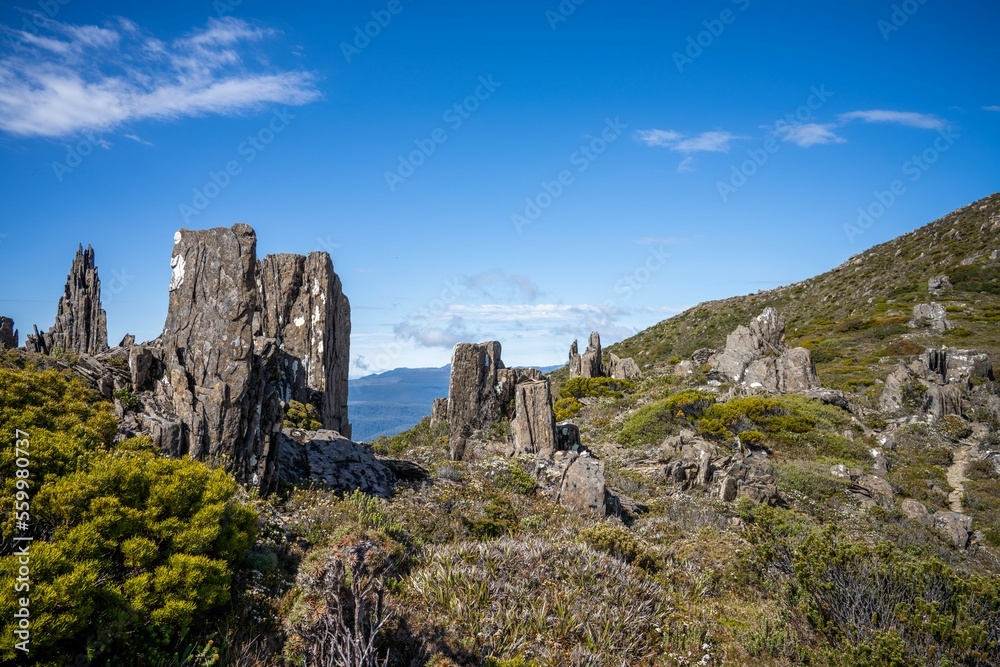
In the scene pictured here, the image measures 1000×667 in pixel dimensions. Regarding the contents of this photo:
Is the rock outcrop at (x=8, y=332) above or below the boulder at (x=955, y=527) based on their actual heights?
above

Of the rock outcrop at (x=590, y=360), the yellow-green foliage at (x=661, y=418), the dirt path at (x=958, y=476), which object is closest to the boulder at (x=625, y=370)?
the rock outcrop at (x=590, y=360)

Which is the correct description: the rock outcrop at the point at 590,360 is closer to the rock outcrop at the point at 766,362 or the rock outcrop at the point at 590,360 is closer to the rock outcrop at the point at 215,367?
the rock outcrop at the point at 766,362

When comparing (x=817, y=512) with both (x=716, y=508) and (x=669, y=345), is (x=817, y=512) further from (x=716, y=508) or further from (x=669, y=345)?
(x=669, y=345)

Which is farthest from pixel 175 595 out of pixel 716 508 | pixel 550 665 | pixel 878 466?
pixel 878 466

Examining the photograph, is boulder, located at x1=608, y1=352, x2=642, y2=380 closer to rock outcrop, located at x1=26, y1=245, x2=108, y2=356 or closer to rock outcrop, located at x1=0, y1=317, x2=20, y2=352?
rock outcrop, located at x1=26, y1=245, x2=108, y2=356

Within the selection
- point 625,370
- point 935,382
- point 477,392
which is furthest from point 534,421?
point 625,370

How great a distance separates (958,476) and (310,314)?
2134 cm

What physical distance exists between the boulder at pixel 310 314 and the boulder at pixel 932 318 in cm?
3800

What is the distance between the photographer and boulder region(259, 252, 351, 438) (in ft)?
52.3

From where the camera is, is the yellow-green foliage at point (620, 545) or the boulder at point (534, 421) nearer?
the yellow-green foliage at point (620, 545)

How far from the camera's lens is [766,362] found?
92.8 ft

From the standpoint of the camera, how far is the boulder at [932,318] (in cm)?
3419

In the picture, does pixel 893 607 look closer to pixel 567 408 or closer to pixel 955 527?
pixel 955 527

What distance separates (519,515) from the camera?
1034 cm
